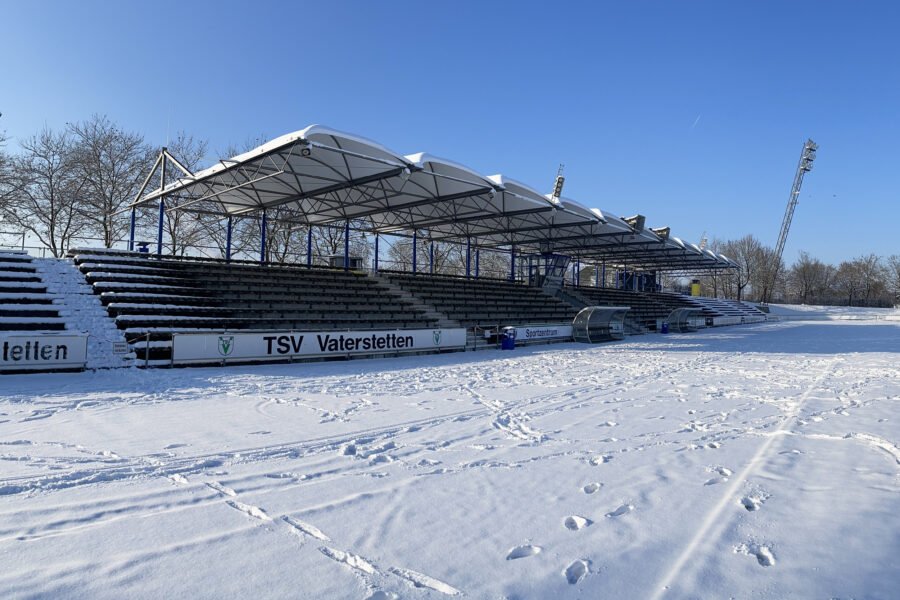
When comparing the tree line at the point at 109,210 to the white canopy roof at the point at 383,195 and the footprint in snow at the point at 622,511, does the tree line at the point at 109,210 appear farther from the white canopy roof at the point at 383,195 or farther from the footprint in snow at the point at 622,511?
the footprint in snow at the point at 622,511

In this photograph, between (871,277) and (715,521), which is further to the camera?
(871,277)

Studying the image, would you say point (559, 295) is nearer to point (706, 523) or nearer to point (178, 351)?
point (178, 351)

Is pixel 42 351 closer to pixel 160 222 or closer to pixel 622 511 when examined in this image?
pixel 160 222

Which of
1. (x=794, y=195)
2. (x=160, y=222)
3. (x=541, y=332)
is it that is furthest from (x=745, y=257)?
(x=160, y=222)

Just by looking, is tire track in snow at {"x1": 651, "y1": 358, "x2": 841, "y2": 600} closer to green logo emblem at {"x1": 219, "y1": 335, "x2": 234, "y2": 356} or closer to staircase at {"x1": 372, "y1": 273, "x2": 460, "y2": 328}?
green logo emblem at {"x1": 219, "y1": 335, "x2": 234, "y2": 356}

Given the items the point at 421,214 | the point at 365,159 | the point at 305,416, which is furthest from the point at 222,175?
the point at 305,416

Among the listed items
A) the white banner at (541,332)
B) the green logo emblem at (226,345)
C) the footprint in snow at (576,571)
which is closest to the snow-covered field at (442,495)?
the footprint in snow at (576,571)

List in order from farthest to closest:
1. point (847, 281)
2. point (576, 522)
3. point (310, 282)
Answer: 1. point (847, 281)
2. point (310, 282)
3. point (576, 522)

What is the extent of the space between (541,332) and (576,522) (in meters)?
19.2

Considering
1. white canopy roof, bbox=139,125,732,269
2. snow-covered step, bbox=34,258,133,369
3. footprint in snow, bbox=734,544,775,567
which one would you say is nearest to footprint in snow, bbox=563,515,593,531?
footprint in snow, bbox=734,544,775,567

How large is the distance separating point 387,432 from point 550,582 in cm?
381

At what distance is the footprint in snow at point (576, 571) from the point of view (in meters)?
3.06

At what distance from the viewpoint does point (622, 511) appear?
4113 millimetres

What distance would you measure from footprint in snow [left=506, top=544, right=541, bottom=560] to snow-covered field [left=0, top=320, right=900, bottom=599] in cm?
2
